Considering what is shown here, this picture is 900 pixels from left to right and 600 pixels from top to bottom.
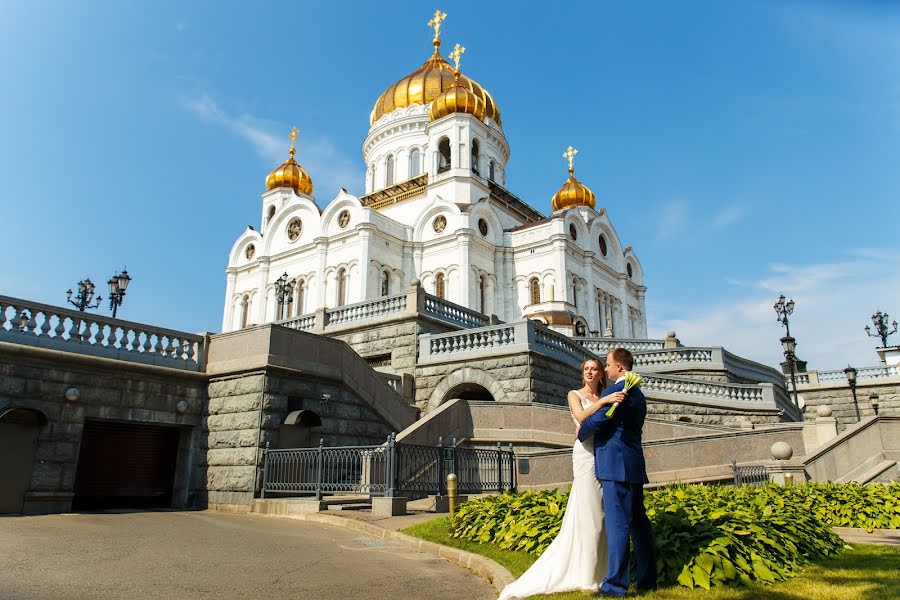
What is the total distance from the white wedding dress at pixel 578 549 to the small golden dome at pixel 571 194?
49380 millimetres

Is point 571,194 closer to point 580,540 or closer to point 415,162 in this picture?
point 415,162

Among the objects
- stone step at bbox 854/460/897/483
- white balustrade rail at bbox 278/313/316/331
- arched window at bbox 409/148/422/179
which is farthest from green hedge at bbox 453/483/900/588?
arched window at bbox 409/148/422/179

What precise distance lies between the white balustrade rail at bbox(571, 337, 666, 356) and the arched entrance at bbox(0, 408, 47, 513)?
66.9 feet

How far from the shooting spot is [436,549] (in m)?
8.27

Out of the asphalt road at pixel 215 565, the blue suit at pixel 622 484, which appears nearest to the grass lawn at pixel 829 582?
the blue suit at pixel 622 484

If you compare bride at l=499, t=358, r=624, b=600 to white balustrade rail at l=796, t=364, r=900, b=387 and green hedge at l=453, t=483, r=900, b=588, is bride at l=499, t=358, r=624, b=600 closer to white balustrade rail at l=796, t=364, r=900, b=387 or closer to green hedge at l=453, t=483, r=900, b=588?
green hedge at l=453, t=483, r=900, b=588

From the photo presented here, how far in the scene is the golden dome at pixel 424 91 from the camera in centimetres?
5278

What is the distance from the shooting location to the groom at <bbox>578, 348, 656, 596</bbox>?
16.7 feet

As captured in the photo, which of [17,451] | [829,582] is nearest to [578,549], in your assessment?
[829,582]

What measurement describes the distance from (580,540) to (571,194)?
50233 mm

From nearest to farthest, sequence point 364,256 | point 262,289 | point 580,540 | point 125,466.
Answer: point 580,540
point 125,466
point 364,256
point 262,289

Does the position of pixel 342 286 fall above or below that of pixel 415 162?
below

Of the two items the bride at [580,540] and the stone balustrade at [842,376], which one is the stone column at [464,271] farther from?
the bride at [580,540]

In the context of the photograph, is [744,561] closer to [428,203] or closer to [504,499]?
[504,499]
